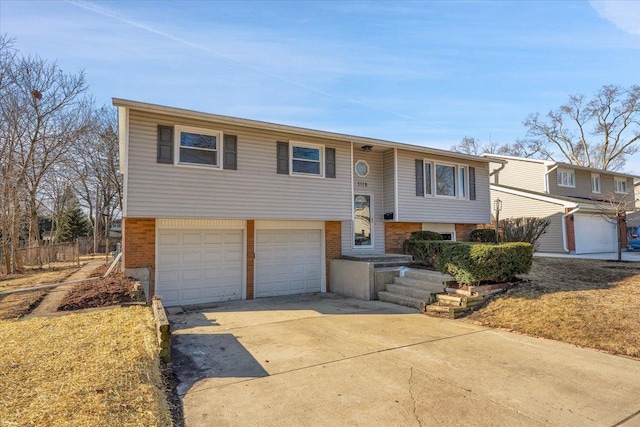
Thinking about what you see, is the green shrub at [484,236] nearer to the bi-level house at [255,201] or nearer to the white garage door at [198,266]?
the bi-level house at [255,201]

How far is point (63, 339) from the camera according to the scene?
4.55 metres

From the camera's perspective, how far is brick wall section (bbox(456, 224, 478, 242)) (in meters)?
14.3

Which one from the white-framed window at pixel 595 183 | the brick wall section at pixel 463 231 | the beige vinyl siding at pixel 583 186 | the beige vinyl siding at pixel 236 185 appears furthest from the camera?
the white-framed window at pixel 595 183

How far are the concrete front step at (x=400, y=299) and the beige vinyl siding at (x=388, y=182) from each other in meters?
3.31

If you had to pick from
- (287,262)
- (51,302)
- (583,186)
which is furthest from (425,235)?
(583,186)

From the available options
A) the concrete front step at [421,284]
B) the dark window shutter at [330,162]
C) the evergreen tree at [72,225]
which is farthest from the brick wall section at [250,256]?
the evergreen tree at [72,225]

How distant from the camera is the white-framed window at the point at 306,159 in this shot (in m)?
10.6

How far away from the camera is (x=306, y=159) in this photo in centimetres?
1078

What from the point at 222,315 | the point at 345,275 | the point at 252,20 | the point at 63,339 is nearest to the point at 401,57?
the point at 252,20

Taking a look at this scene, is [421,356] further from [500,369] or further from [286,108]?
[286,108]

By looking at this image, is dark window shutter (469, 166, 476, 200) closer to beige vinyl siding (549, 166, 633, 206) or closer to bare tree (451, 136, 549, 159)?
beige vinyl siding (549, 166, 633, 206)

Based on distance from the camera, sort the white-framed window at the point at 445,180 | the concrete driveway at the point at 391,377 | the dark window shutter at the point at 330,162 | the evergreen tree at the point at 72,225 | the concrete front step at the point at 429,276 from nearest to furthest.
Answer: the concrete driveway at the point at 391,377 < the concrete front step at the point at 429,276 < the dark window shutter at the point at 330,162 < the white-framed window at the point at 445,180 < the evergreen tree at the point at 72,225

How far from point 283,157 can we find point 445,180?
22.1ft

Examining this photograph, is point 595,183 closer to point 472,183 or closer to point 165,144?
point 472,183
